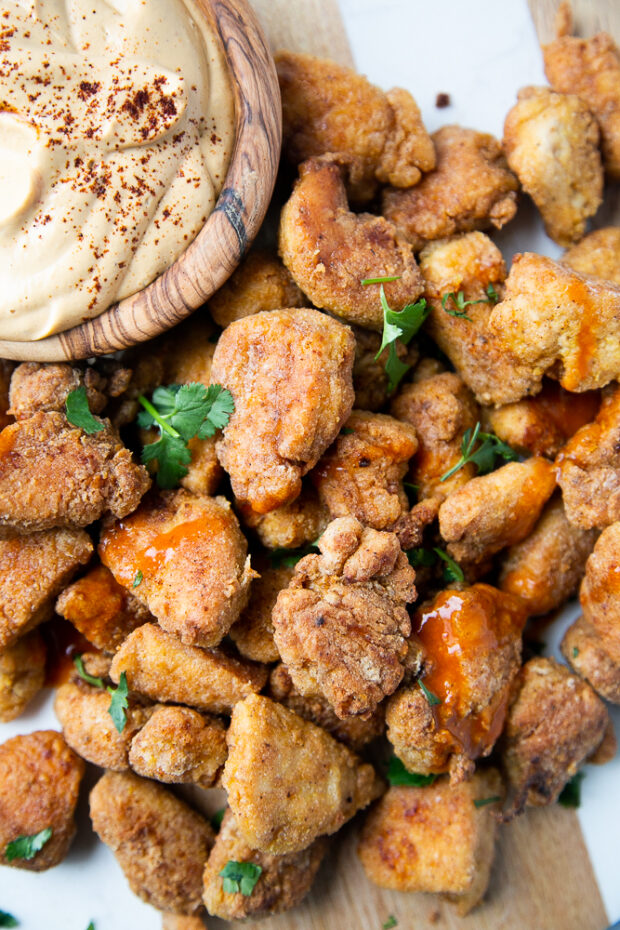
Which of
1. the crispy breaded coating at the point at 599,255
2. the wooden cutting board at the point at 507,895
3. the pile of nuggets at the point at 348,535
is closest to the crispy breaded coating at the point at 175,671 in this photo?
the pile of nuggets at the point at 348,535

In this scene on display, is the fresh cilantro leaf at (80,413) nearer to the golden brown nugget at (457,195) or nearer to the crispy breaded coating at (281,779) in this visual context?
the crispy breaded coating at (281,779)

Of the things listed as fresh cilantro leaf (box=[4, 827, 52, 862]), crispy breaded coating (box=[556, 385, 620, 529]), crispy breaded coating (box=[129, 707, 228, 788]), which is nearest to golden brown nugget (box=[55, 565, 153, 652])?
crispy breaded coating (box=[129, 707, 228, 788])

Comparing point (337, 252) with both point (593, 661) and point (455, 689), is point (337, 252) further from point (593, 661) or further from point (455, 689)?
point (593, 661)

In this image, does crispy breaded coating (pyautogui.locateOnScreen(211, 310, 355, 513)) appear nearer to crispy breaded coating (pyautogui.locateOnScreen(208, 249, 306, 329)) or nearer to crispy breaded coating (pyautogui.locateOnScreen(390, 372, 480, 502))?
crispy breaded coating (pyautogui.locateOnScreen(208, 249, 306, 329))

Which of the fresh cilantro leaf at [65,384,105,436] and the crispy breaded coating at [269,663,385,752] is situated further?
the crispy breaded coating at [269,663,385,752]

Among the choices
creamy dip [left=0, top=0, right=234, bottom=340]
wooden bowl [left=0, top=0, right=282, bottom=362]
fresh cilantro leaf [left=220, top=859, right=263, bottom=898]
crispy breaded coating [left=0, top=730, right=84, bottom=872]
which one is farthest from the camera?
crispy breaded coating [left=0, top=730, right=84, bottom=872]

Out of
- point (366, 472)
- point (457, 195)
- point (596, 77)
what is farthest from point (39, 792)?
point (596, 77)
